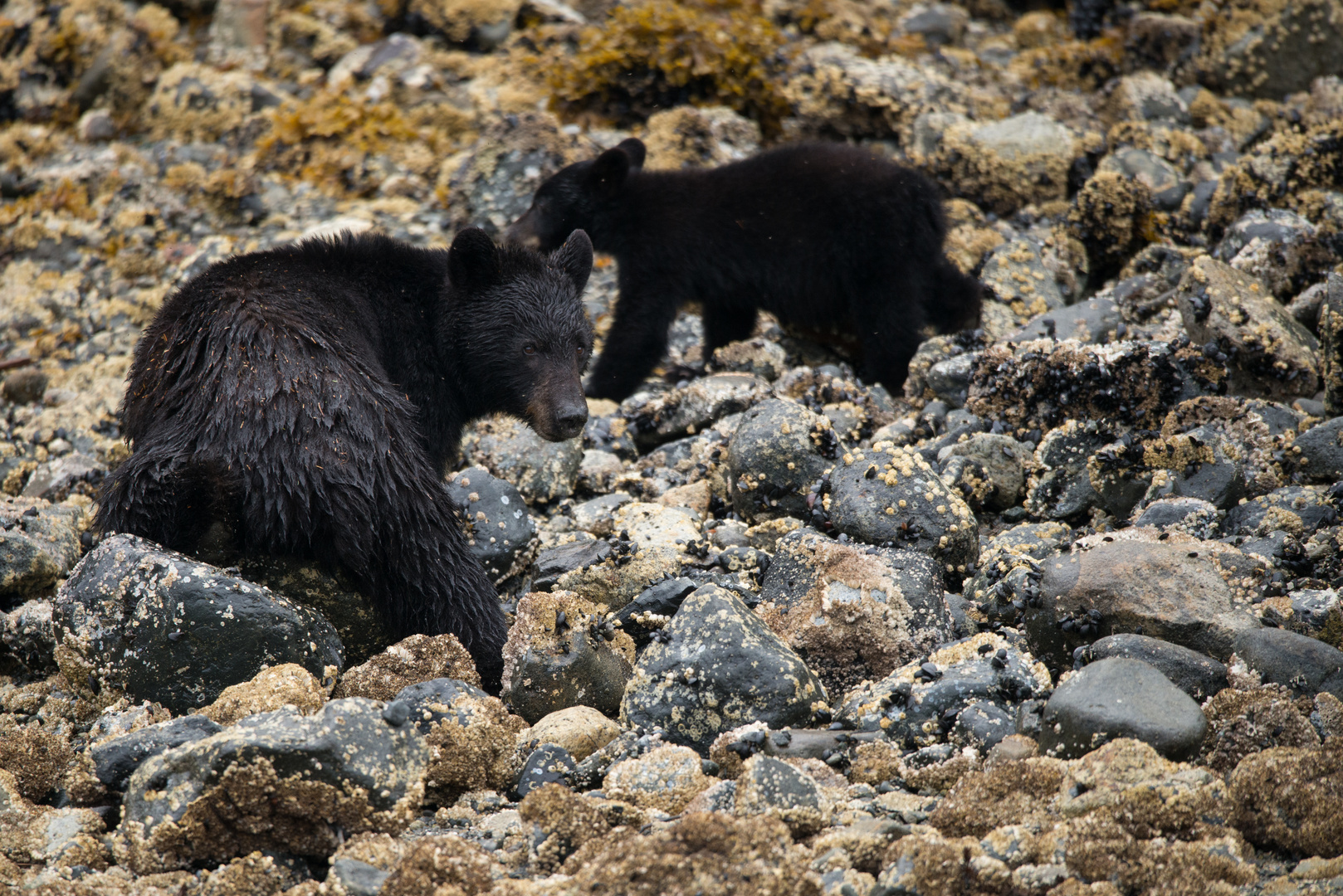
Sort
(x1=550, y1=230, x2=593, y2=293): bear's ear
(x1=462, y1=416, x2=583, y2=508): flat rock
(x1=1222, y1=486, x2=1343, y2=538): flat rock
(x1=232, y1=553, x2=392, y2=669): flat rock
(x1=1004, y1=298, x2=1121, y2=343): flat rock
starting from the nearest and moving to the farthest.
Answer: (x1=232, y1=553, x2=392, y2=669): flat rock < (x1=1222, y1=486, x2=1343, y2=538): flat rock < (x1=550, y1=230, x2=593, y2=293): bear's ear < (x1=462, y1=416, x2=583, y2=508): flat rock < (x1=1004, y1=298, x2=1121, y2=343): flat rock

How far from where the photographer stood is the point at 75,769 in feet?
10.7

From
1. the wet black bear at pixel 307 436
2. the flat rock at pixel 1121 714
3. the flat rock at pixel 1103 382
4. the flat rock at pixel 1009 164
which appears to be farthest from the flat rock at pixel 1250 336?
the wet black bear at pixel 307 436

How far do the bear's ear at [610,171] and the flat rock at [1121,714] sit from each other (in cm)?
534

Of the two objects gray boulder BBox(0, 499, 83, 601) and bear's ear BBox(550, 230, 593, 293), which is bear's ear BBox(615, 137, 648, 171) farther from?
gray boulder BBox(0, 499, 83, 601)

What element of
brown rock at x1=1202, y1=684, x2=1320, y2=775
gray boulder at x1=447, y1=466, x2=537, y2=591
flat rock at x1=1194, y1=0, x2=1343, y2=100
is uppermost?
flat rock at x1=1194, y1=0, x2=1343, y2=100

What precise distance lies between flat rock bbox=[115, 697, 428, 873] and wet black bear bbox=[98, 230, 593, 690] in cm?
102

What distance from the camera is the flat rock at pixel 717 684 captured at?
11.5 ft

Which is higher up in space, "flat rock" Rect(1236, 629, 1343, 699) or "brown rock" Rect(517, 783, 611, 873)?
"flat rock" Rect(1236, 629, 1343, 699)

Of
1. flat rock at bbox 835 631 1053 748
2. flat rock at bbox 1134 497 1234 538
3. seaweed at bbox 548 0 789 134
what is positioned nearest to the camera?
flat rock at bbox 835 631 1053 748

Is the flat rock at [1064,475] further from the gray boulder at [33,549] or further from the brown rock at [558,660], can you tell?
the gray boulder at [33,549]

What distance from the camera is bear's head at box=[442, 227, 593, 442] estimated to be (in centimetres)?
515

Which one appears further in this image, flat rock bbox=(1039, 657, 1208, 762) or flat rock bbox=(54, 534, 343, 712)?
flat rock bbox=(54, 534, 343, 712)

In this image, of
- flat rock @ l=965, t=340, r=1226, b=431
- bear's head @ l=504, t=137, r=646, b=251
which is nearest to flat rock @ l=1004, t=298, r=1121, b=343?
flat rock @ l=965, t=340, r=1226, b=431

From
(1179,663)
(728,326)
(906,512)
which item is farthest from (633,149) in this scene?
(1179,663)
